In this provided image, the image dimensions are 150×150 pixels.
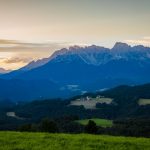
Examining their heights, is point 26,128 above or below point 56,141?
below

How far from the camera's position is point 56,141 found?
24016 millimetres

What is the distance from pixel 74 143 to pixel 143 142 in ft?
13.0

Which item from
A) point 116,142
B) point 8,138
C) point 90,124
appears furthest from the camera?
point 90,124

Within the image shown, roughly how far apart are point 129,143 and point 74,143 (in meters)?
3.06

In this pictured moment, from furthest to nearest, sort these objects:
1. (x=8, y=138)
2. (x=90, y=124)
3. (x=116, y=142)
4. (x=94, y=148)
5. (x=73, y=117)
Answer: (x=73, y=117) → (x=90, y=124) → (x=8, y=138) → (x=116, y=142) → (x=94, y=148)

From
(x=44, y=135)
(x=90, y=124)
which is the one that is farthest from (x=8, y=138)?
(x=90, y=124)

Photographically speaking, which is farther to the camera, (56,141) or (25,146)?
(56,141)

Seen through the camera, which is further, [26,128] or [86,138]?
[26,128]

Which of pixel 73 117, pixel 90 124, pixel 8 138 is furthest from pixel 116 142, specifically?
pixel 73 117

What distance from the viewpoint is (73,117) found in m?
185

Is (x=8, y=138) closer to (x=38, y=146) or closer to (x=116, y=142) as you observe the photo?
(x=38, y=146)

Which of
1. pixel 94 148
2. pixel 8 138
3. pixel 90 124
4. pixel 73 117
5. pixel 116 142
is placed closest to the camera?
pixel 94 148

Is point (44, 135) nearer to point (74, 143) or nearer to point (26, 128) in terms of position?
point (74, 143)

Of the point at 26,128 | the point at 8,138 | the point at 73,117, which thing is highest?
the point at 8,138
